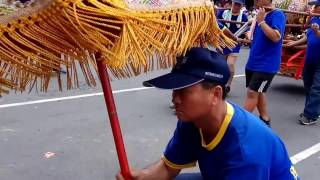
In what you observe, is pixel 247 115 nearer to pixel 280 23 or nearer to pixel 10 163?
pixel 10 163

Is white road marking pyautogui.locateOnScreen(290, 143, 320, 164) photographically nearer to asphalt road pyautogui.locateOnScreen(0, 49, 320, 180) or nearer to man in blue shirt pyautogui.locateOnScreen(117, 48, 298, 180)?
asphalt road pyautogui.locateOnScreen(0, 49, 320, 180)

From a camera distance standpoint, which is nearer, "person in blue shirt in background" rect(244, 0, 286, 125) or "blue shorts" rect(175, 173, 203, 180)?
"blue shorts" rect(175, 173, 203, 180)

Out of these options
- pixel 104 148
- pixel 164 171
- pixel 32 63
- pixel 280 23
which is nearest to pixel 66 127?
pixel 104 148

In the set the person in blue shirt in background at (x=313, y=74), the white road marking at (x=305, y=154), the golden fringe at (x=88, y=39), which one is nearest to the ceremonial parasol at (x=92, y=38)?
the golden fringe at (x=88, y=39)

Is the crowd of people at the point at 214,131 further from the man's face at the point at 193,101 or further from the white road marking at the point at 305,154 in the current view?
the white road marking at the point at 305,154

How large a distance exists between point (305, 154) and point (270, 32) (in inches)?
46.5

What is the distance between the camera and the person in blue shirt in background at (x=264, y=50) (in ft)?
16.0

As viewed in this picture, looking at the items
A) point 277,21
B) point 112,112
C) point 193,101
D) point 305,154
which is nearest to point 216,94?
point 193,101

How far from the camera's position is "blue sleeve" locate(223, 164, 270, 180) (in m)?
1.89

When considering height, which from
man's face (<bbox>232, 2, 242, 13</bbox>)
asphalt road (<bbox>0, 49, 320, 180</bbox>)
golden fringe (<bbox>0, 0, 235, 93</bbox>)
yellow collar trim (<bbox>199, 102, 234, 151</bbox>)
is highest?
golden fringe (<bbox>0, 0, 235, 93</bbox>)

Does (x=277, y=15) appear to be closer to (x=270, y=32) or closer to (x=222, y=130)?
(x=270, y=32)

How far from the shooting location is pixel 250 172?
1897 millimetres

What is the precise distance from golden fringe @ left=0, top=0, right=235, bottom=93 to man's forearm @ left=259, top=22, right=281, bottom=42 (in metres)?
3.15

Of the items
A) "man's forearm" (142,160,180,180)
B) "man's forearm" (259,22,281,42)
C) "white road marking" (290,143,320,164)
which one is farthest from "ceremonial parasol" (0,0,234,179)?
"man's forearm" (259,22,281,42)
